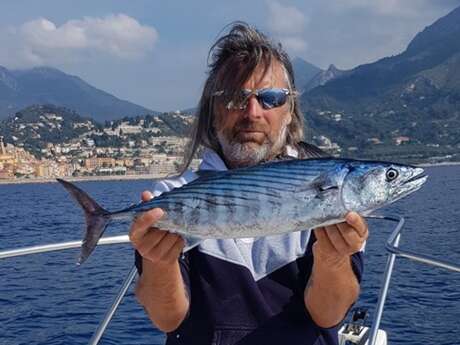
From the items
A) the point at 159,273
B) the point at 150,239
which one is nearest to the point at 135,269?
the point at 159,273

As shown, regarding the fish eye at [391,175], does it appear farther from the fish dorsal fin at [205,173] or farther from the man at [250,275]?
the fish dorsal fin at [205,173]

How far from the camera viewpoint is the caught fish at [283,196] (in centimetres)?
264

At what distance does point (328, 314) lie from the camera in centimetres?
319

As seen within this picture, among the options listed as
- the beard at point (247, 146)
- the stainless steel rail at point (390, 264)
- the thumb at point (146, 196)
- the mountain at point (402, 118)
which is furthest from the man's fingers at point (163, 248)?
the mountain at point (402, 118)

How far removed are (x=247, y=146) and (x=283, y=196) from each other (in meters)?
0.68

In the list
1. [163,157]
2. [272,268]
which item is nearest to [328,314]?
[272,268]

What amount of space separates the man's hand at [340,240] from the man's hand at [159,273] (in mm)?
679

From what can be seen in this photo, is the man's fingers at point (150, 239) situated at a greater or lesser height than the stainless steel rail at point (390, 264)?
greater

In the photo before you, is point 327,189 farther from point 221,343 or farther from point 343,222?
point 221,343

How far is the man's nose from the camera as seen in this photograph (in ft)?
10.6

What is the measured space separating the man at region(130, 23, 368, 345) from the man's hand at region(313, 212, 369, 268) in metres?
0.04

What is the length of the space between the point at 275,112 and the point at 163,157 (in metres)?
126

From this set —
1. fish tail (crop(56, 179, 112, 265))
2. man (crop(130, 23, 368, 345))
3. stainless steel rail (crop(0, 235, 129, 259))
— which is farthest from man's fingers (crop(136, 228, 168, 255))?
stainless steel rail (crop(0, 235, 129, 259))

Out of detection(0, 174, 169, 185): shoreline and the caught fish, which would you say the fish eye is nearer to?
the caught fish
